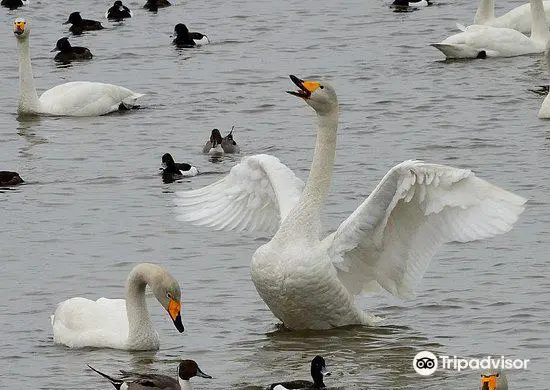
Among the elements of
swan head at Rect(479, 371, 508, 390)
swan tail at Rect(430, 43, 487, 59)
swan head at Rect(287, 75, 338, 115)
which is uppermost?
swan head at Rect(287, 75, 338, 115)

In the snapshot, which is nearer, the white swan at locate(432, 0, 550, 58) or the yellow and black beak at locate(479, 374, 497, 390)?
the yellow and black beak at locate(479, 374, 497, 390)

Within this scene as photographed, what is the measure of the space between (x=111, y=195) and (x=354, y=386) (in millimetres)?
6541

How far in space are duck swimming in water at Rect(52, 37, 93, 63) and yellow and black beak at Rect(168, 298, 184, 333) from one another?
47.0ft

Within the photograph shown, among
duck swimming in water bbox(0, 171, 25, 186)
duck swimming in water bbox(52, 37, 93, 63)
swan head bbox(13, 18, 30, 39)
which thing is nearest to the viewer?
duck swimming in water bbox(0, 171, 25, 186)

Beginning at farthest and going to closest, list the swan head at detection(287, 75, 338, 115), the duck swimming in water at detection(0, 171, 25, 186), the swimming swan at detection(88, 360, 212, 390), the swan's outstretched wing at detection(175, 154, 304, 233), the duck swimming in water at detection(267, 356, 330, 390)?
the duck swimming in water at detection(0, 171, 25, 186), the swan's outstretched wing at detection(175, 154, 304, 233), the swan head at detection(287, 75, 338, 115), the duck swimming in water at detection(267, 356, 330, 390), the swimming swan at detection(88, 360, 212, 390)

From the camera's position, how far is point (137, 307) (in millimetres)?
11945

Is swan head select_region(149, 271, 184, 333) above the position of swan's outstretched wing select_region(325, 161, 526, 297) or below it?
below

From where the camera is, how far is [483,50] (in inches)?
945

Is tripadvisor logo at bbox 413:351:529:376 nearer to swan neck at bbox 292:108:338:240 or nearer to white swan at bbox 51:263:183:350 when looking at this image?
swan neck at bbox 292:108:338:240

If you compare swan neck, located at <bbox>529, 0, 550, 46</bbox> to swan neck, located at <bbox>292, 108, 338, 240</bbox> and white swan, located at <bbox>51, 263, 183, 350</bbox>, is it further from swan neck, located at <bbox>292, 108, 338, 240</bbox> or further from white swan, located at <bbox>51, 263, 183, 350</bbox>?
white swan, located at <bbox>51, 263, 183, 350</bbox>

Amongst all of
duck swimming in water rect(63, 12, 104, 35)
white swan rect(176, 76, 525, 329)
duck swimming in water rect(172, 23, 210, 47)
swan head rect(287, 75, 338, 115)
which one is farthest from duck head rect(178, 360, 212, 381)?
duck swimming in water rect(63, 12, 104, 35)

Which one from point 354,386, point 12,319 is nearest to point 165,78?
point 12,319

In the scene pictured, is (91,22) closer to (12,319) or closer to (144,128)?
(144,128)

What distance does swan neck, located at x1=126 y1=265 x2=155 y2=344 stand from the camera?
11898 millimetres
